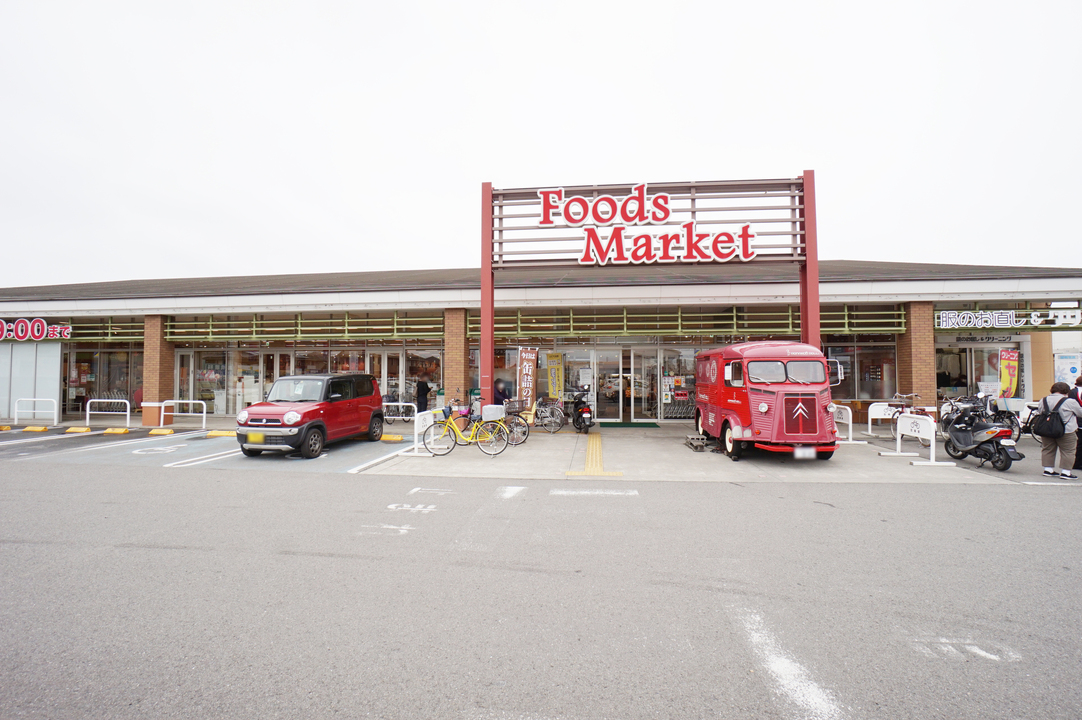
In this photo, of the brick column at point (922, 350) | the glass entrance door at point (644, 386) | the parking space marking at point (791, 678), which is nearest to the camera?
the parking space marking at point (791, 678)

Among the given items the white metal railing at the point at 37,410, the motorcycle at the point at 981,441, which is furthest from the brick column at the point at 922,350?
the white metal railing at the point at 37,410

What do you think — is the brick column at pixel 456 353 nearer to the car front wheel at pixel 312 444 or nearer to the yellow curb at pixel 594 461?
the yellow curb at pixel 594 461

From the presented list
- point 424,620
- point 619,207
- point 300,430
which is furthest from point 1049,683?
point 619,207

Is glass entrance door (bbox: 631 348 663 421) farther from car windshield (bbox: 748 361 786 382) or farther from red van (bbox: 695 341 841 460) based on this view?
car windshield (bbox: 748 361 786 382)

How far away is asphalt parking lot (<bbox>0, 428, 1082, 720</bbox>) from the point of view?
275cm

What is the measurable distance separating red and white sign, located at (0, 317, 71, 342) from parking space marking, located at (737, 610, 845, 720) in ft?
76.4

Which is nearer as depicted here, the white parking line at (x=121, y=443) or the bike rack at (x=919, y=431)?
the bike rack at (x=919, y=431)

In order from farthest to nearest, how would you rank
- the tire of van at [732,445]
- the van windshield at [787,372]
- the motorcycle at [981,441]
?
the tire of van at [732,445] < the van windshield at [787,372] < the motorcycle at [981,441]

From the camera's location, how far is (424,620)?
359 centimetres

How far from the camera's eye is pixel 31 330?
1781 centimetres

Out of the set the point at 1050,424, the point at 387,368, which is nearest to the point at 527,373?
the point at 387,368

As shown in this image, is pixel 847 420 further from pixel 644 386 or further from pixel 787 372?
pixel 644 386

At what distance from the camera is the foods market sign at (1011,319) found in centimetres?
1435

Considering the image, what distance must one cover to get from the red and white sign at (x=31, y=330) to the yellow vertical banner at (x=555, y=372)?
16.9m
